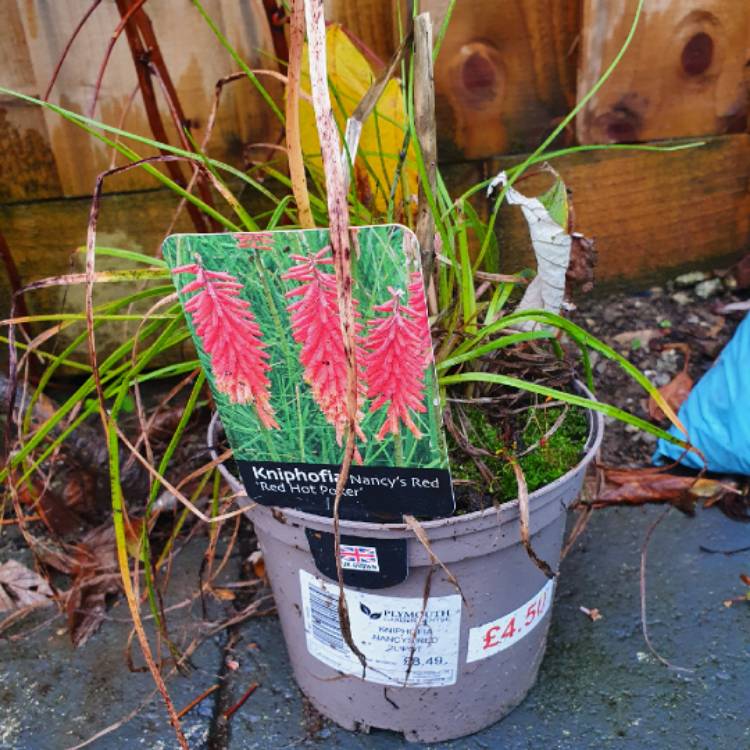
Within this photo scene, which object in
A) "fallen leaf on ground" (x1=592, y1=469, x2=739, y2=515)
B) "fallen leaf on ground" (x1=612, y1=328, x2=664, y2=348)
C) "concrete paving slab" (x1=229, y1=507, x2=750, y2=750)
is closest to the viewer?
"concrete paving slab" (x1=229, y1=507, x2=750, y2=750)

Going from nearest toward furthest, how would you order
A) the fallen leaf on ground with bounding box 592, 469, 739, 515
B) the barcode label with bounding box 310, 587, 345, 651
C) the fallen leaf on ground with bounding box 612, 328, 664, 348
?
the barcode label with bounding box 310, 587, 345, 651 < the fallen leaf on ground with bounding box 592, 469, 739, 515 < the fallen leaf on ground with bounding box 612, 328, 664, 348

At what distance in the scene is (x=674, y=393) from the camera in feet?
4.33

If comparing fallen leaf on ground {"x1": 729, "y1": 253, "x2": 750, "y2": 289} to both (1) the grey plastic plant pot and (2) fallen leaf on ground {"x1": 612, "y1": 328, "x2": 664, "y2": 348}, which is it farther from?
(1) the grey plastic plant pot

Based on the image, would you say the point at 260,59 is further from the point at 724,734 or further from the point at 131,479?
the point at 724,734

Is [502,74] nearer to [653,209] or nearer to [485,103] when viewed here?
[485,103]

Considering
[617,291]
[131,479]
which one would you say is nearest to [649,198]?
[617,291]

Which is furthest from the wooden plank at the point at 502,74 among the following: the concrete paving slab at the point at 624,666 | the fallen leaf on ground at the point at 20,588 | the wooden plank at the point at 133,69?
the fallen leaf on ground at the point at 20,588

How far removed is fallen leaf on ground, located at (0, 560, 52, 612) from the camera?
114 centimetres

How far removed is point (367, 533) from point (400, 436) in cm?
11

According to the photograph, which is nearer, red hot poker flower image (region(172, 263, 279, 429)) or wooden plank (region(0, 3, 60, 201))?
red hot poker flower image (region(172, 263, 279, 429))

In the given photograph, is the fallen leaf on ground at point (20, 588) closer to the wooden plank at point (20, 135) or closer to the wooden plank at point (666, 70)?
the wooden plank at point (20, 135)

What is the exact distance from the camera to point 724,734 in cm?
88

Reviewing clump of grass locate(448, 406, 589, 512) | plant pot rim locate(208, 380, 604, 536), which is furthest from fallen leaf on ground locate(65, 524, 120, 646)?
clump of grass locate(448, 406, 589, 512)

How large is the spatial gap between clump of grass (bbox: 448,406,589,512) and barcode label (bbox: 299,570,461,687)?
0.11m
